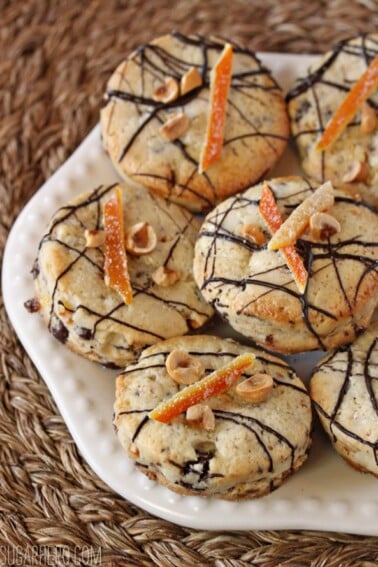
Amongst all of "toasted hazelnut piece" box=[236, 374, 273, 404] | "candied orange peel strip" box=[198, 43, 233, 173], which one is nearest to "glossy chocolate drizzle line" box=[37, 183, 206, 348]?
"candied orange peel strip" box=[198, 43, 233, 173]

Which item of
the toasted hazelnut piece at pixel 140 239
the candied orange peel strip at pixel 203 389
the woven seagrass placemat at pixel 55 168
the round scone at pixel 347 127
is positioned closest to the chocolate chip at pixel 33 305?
the woven seagrass placemat at pixel 55 168

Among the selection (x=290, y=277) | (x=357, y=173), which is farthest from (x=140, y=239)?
(x=357, y=173)

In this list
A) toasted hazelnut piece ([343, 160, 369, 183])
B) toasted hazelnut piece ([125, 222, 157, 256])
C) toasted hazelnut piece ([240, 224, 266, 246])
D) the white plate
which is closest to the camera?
the white plate

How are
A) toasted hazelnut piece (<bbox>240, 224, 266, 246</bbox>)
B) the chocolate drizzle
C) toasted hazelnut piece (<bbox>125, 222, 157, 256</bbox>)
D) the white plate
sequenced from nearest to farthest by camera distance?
the chocolate drizzle
the white plate
toasted hazelnut piece (<bbox>240, 224, 266, 246</bbox>)
toasted hazelnut piece (<bbox>125, 222, 157, 256</bbox>)

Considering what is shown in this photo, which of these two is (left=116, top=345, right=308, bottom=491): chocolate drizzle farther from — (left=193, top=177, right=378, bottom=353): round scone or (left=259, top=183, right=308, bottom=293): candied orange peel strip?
(left=259, top=183, right=308, bottom=293): candied orange peel strip

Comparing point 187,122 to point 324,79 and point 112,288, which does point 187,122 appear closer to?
point 324,79

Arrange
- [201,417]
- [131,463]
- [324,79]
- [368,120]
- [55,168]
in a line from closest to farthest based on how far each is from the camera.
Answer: [201,417], [131,463], [368,120], [324,79], [55,168]
